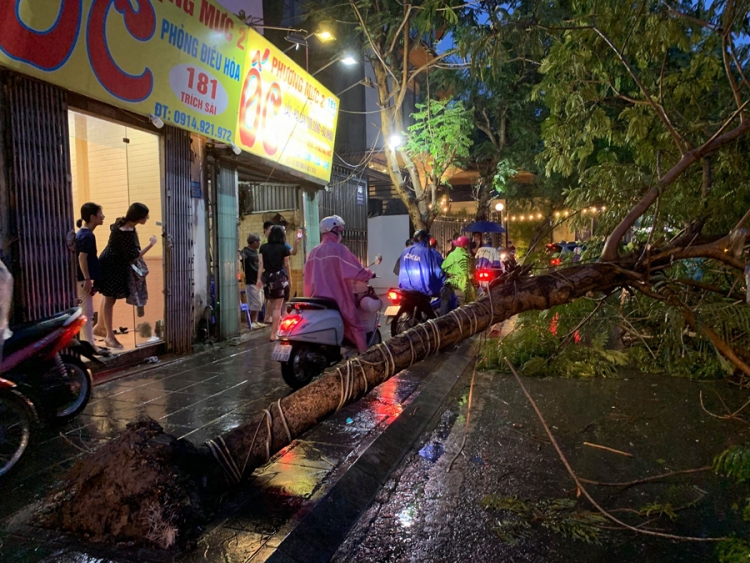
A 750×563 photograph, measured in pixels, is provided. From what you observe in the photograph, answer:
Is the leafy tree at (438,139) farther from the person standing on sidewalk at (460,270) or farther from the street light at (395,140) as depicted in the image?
the person standing on sidewalk at (460,270)

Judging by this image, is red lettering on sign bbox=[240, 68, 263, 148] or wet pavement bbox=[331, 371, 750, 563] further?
red lettering on sign bbox=[240, 68, 263, 148]

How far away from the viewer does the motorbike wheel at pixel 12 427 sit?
363 centimetres

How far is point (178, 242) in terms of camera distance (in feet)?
25.6

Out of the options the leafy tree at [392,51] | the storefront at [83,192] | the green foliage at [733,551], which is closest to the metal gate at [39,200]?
the storefront at [83,192]

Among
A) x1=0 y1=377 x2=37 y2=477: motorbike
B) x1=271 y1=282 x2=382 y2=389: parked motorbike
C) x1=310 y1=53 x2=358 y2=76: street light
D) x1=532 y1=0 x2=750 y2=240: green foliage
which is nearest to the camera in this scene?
x1=0 y1=377 x2=37 y2=477: motorbike

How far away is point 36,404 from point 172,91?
471 cm

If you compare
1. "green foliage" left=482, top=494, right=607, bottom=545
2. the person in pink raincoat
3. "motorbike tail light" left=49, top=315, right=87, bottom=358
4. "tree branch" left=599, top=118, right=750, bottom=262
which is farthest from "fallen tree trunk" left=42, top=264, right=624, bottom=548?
the person in pink raincoat

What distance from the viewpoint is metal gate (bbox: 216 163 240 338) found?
882 cm

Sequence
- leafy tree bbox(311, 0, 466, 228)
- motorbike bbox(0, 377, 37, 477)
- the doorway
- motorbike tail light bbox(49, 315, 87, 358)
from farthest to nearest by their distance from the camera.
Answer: leafy tree bbox(311, 0, 466, 228) → the doorway → motorbike tail light bbox(49, 315, 87, 358) → motorbike bbox(0, 377, 37, 477)

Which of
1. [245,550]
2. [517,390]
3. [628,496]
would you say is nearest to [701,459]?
[628,496]

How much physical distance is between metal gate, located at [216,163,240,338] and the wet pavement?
4.72 metres

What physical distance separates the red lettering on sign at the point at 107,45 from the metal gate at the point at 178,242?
981 millimetres

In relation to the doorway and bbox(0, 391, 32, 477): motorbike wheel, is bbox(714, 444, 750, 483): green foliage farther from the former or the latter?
the doorway

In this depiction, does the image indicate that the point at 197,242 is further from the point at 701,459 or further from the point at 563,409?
the point at 701,459
